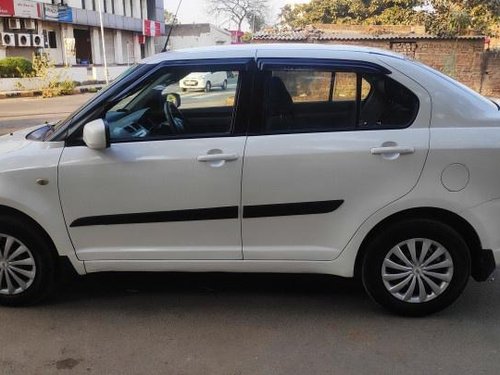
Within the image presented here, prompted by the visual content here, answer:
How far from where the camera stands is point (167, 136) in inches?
136

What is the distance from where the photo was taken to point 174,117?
3746 mm

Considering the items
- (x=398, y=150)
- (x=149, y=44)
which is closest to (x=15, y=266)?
(x=398, y=150)

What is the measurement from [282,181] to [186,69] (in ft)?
3.13

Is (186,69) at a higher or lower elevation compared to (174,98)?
higher

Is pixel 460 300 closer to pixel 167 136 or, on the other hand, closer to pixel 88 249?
pixel 167 136

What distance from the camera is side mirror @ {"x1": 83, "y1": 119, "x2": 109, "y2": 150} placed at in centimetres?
329

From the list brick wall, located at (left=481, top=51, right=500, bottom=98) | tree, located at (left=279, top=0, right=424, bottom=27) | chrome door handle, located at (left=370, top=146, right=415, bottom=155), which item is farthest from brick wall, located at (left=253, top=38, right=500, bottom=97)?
chrome door handle, located at (left=370, top=146, right=415, bottom=155)

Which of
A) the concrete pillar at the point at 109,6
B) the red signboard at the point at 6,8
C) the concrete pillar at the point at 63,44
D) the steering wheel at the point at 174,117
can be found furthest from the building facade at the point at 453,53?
the concrete pillar at the point at 109,6

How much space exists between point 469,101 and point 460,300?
4.56 feet

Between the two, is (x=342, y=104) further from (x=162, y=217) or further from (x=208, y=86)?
(x=162, y=217)

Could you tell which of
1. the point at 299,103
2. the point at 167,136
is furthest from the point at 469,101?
the point at 167,136

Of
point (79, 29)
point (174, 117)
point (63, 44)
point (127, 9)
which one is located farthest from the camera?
point (127, 9)

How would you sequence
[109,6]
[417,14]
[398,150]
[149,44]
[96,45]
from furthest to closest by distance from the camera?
[149,44], [109,6], [96,45], [417,14], [398,150]

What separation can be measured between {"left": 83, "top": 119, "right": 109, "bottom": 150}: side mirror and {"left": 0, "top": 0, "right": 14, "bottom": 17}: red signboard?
3636 centimetres
